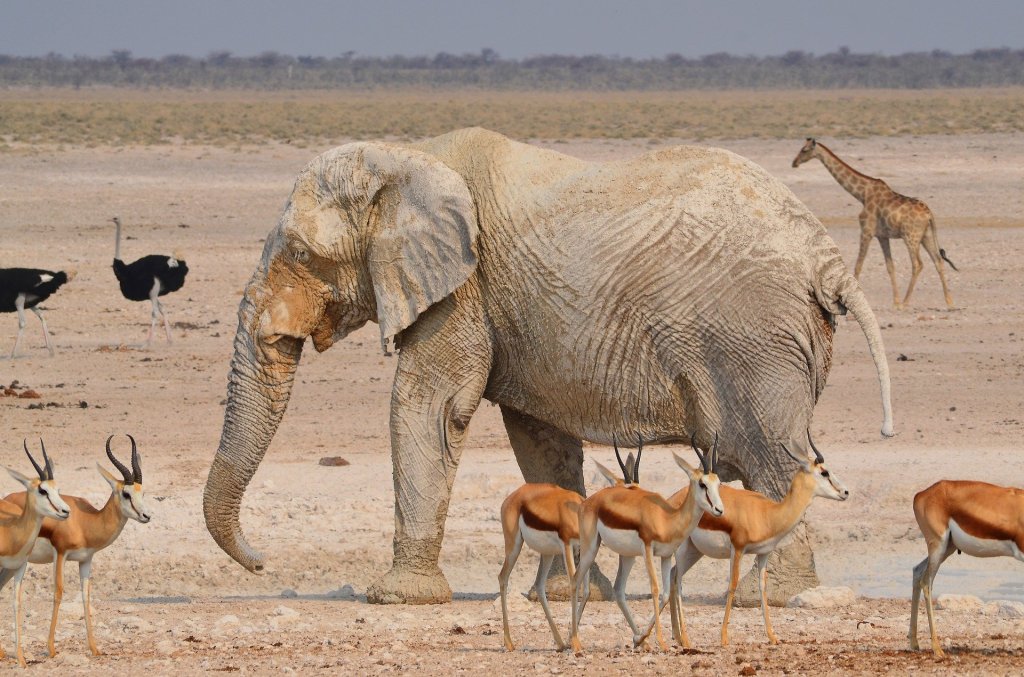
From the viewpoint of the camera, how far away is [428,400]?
9.98 m

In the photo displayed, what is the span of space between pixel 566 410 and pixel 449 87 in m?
111

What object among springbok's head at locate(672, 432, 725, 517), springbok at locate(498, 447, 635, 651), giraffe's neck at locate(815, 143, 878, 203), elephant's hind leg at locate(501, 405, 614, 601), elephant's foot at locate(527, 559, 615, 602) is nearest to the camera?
springbok's head at locate(672, 432, 725, 517)

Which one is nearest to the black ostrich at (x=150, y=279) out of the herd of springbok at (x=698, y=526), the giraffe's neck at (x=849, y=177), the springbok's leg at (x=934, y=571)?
the giraffe's neck at (x=849, y=177)

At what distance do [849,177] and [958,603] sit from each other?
1526 cm

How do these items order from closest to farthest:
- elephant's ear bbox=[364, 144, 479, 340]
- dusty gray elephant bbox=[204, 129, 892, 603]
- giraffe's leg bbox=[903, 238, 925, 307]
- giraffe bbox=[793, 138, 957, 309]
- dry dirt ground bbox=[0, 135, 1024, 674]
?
dry dirt ground bbox=[0, 135, 1024, 674] < dusty gray elephant bbox=[204, 129, 892, 603] < elephant's ear bbox=[364, 144, 479, 340] < giraffe's leg bbox=[903, 238, 925, 307] < giraffe bbox=[793, 138, 957, 309]

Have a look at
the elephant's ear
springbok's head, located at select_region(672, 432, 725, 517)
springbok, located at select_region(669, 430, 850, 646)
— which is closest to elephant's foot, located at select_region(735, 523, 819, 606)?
springbok, located at select_region(669, 430, 850, 646)

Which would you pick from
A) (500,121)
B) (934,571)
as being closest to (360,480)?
(934,571)

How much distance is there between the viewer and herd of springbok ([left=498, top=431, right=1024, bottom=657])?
8.00 metres

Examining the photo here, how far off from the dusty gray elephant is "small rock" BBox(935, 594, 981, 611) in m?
0.72

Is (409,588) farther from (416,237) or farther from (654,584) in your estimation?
(654,584)

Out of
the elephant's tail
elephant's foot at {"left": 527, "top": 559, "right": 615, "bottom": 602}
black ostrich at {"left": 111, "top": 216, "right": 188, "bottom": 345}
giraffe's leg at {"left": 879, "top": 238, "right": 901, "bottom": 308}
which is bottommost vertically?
black ostrich at {"left": 111, "top": 216, "right": 188, "bottom": 345}

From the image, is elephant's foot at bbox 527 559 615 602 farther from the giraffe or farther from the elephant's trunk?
the giraffe

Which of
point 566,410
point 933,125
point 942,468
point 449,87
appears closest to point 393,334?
point 566,410

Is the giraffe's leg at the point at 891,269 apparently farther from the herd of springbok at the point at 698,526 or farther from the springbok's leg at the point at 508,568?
the springbok's leg at the point at 508,568
